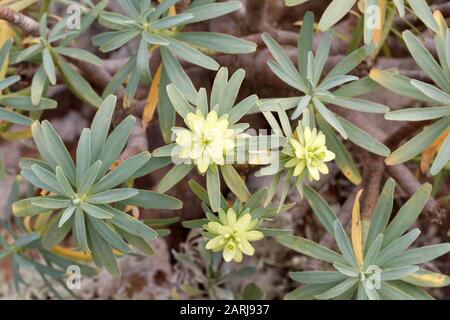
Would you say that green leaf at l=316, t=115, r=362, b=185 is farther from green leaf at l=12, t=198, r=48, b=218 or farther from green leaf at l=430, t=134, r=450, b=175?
green leaf at l=12, t=198, r=48, b=218

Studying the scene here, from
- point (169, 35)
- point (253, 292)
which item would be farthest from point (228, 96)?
point (253, 292)

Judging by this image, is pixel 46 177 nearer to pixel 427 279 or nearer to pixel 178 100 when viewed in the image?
pixel 178 100

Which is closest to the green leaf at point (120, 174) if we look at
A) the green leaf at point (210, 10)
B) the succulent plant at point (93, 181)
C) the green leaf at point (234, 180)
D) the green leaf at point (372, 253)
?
the succulent plant at point (93, 181)

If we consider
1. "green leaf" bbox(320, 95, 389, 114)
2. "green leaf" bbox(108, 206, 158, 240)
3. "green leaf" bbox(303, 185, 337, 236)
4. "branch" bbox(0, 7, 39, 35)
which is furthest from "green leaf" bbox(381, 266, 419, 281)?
"branch" bbox(0, 7, 39, 35)

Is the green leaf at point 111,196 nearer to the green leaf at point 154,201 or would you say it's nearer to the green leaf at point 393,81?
the green leaf at point 154,201

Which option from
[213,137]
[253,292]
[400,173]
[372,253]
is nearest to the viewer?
[213,137]
